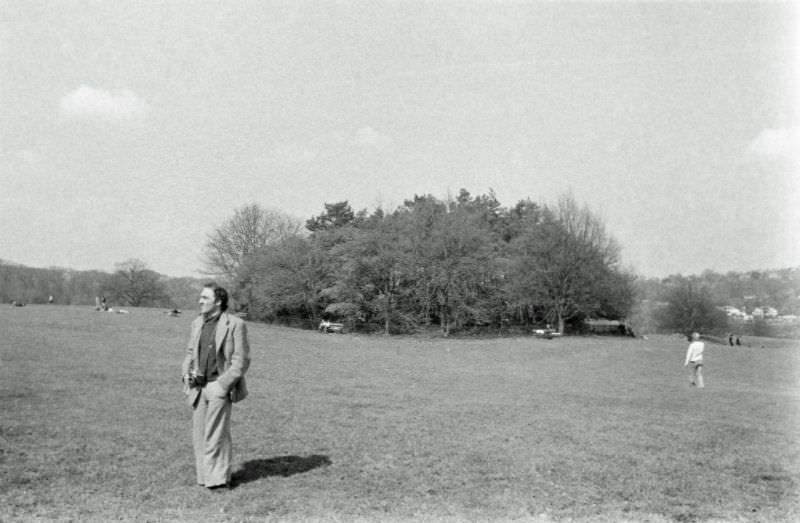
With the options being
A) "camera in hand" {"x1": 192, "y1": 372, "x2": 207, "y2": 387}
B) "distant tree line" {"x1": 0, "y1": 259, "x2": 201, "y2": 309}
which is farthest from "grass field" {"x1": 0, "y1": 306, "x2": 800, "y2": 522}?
"distant tree line" {"x1": 0, "y1": 259, "x2": 201, "y2": 309}

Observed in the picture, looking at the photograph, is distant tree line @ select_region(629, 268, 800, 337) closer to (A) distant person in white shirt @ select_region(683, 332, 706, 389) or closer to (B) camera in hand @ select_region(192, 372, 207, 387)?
(A) distant person in white shirt @ select_region(683, 332, 706, 389)

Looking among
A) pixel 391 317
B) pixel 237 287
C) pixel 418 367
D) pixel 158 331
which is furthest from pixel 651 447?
pixel 237 287

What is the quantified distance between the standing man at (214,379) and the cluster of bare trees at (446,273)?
52.7 meters

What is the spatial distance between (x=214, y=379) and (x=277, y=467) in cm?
186

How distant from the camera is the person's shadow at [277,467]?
25.6 ft

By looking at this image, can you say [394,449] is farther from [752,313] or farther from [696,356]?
[752,313]

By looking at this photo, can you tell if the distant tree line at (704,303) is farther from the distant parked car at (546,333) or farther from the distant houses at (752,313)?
the distant parked car at (546,333)

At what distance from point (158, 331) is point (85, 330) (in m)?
4.26

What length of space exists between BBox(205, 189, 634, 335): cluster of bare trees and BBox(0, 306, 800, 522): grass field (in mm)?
38389

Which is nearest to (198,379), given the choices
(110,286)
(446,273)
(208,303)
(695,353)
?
(208,303)

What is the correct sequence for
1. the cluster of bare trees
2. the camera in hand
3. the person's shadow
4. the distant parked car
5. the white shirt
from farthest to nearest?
1. the cluster of bare trees
2. the distant parked car
3. the white shirt
4. the person's shadow
5. the camera in hand

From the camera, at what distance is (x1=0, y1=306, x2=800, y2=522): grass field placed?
6.70 meters

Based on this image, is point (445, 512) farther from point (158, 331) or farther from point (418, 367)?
point (158, 331)

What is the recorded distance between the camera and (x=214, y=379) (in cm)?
738
